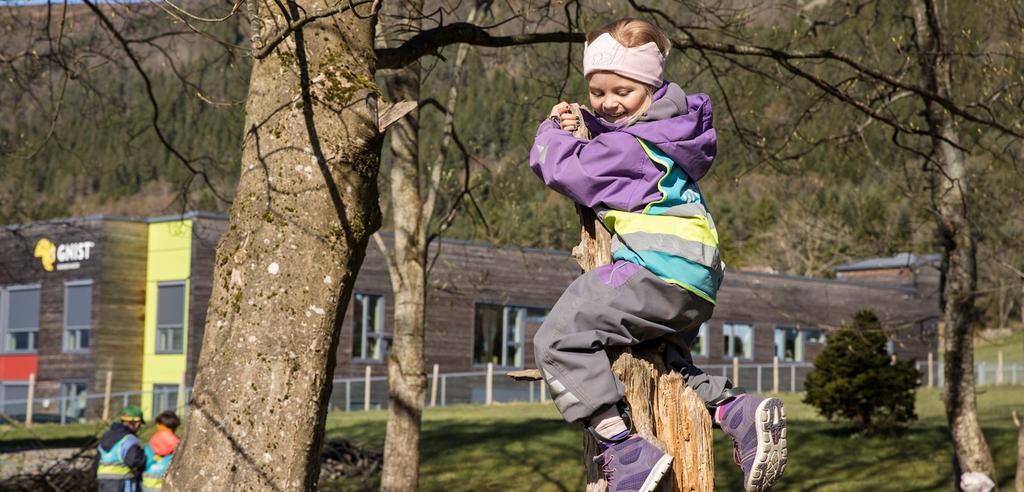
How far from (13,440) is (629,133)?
82.6 feet

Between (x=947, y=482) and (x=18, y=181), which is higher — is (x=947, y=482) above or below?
below

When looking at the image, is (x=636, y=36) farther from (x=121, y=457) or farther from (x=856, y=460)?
(x=856, y=460)

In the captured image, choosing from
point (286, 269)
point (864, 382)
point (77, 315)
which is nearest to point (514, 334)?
point (77, 315)

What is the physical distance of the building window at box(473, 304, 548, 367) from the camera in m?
43.1

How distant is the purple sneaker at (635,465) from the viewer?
390cm

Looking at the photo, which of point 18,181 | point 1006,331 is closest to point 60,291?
point 18,181

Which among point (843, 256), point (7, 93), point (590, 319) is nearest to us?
point (590, 319)

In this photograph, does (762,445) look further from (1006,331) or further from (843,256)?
(1006,331)

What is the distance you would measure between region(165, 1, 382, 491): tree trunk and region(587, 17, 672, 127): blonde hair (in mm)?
2168

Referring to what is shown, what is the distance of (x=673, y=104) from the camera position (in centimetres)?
428

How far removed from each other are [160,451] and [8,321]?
3603 cm

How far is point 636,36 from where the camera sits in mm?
4324

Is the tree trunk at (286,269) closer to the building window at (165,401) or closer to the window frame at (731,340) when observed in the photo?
the building window at (165,401)

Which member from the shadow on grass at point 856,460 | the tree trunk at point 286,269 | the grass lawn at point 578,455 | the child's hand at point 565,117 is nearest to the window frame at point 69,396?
the grass lawn at point 578,455
